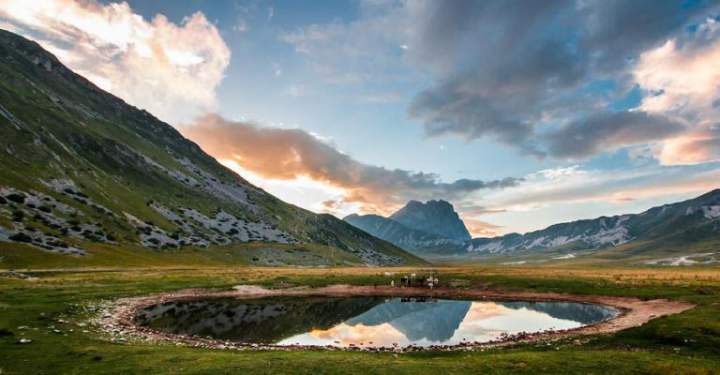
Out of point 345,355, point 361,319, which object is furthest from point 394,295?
point 345,355

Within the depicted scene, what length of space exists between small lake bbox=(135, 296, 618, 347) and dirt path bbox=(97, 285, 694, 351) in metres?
2.83

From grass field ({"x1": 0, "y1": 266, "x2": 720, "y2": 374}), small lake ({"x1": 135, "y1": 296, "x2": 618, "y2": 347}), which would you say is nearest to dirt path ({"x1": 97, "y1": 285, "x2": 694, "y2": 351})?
grass field ({"x1": 0, "y1": 266, "x2": 720, "y2": 374})

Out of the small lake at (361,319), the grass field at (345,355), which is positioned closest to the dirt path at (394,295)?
the grass field at (345,355)

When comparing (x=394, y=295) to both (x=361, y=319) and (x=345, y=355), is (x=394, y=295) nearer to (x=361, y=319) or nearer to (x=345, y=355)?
(x=361, y=319)

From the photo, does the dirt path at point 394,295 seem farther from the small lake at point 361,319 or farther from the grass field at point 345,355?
the small lake at point 361,319

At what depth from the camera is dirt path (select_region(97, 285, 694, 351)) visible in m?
32.7

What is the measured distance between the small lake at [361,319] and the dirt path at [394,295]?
2826 millimetres

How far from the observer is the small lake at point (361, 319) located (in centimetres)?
4016

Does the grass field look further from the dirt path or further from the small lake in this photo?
the small lake

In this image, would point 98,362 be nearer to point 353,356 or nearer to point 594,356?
point 353,356

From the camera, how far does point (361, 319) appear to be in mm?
52844

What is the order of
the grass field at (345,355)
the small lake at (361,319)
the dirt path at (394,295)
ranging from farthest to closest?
the small lake at (361,319)
the dirt path at (394,295)
the grass field at (345,355)

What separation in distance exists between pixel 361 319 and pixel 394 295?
24426 mm

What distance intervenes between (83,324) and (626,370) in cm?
4109
